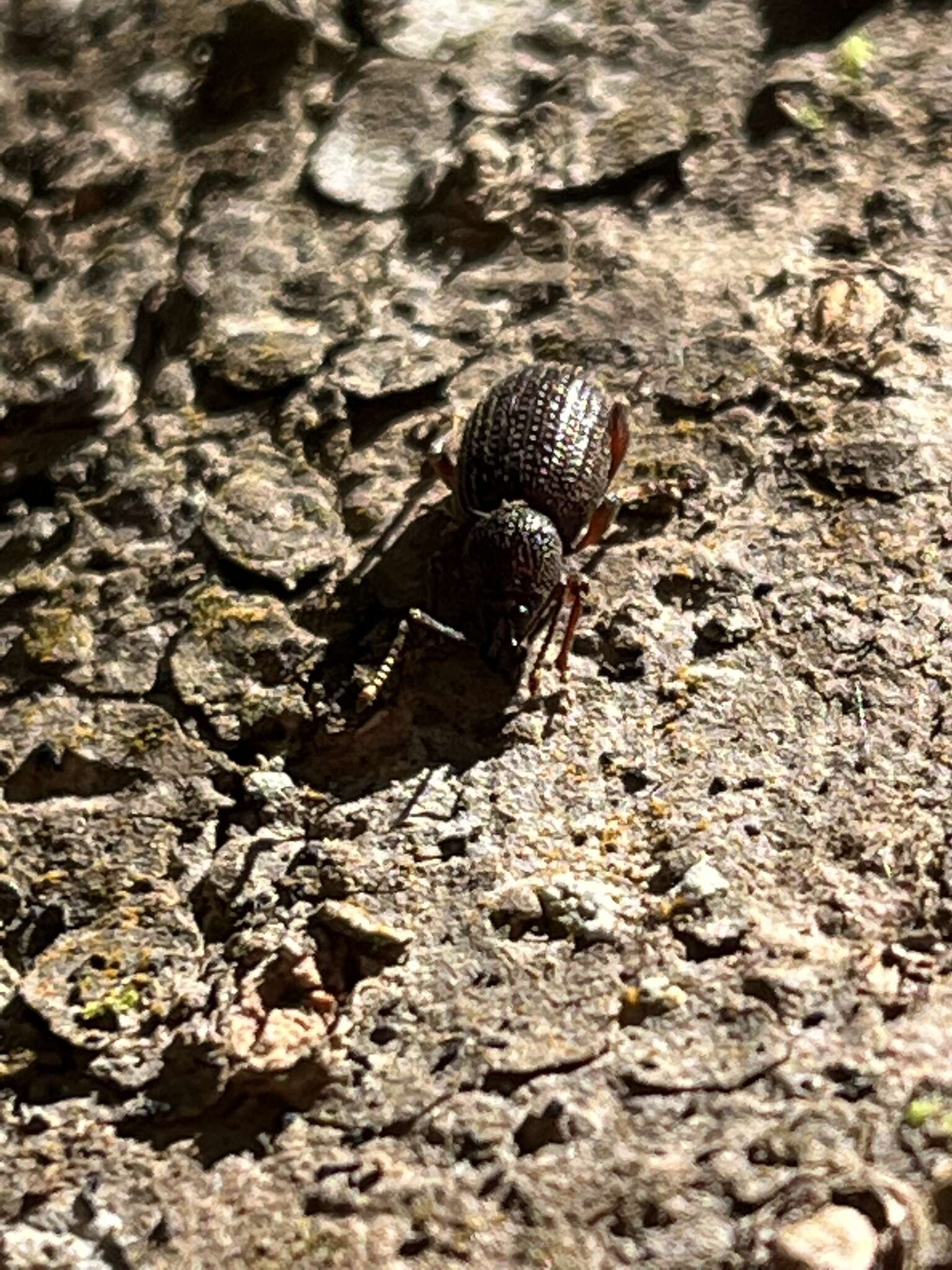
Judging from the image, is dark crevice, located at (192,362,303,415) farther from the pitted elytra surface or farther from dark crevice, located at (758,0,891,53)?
dark crevice, located at (758,0,891,53)

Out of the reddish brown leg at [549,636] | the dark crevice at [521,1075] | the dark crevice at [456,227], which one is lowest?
the dark crevice at [521,1075]

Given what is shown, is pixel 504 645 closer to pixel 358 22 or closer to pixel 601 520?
pixel 601 520

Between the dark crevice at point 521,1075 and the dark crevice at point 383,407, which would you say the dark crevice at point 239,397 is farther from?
the dark crevice at point 521,1075

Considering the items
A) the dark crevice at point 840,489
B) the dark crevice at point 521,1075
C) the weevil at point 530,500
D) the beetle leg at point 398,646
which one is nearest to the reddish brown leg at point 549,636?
the weevil at point 530,500

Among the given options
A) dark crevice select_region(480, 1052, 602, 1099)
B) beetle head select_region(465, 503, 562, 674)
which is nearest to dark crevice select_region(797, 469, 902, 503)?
beetle head select_region(465, 503, 562, 674)

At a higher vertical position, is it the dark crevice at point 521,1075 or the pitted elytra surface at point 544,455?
the pitted elytra surface at point 544,455

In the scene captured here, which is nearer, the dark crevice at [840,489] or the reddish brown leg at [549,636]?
the reddish brown leg at [549,636]

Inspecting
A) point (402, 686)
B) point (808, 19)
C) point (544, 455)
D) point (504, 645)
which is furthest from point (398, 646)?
point (808, 19)

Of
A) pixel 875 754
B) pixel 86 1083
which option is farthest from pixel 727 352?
pixel 86 1083
